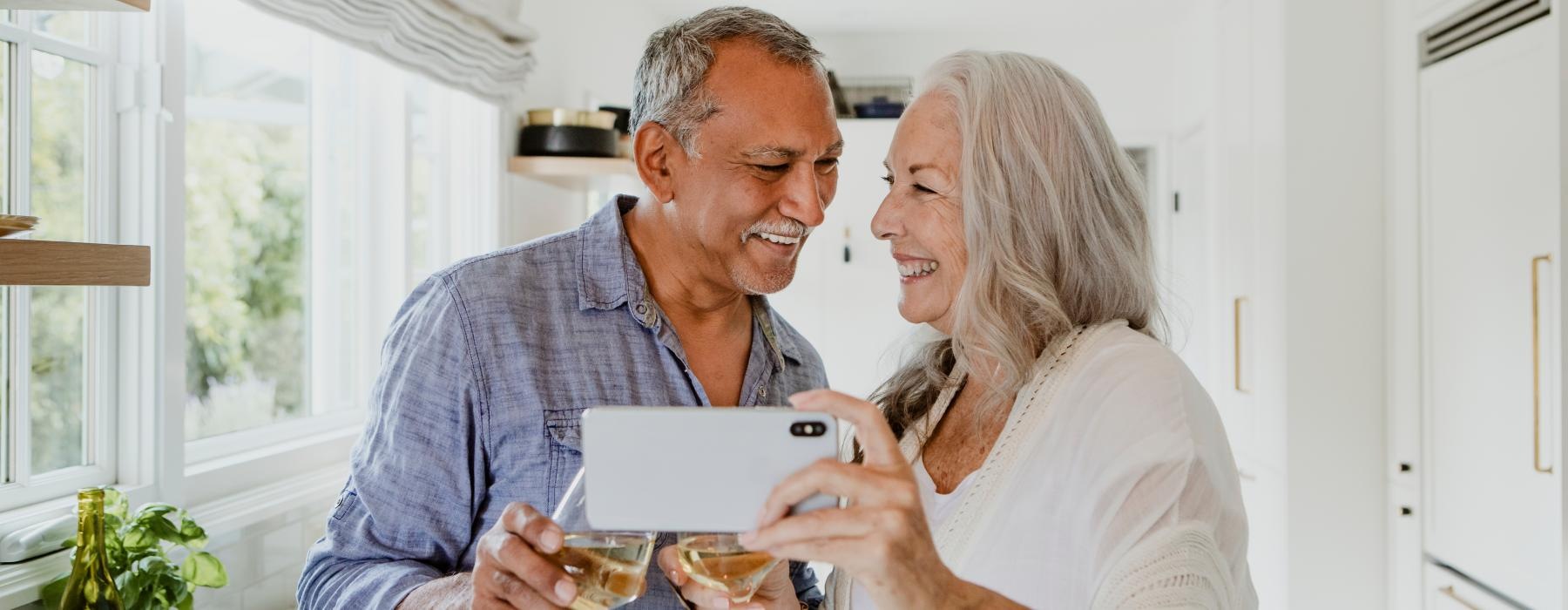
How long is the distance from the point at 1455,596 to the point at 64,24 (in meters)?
3.23

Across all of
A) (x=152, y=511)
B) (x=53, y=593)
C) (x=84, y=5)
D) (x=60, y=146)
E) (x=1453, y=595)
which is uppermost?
(x=84, y=5)

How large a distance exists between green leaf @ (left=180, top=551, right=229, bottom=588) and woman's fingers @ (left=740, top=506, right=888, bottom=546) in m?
1.22

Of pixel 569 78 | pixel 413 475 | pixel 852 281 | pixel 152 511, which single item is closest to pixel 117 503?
pixel 152 511

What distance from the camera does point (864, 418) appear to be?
87 centimetres

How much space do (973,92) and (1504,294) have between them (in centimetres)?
188

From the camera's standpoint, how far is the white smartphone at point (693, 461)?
2.95 feet

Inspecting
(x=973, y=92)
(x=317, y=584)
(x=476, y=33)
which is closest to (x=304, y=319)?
(x=476, y=33)

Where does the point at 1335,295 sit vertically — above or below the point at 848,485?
above

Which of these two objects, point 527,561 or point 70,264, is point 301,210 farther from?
point 527,561

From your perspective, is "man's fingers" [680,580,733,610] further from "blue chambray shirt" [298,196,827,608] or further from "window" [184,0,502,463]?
"window" [184,0,502,463]

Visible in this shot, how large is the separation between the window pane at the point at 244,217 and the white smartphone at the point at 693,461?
1.51 metres

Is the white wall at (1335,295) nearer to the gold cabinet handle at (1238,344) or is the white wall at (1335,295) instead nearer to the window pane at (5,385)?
the gold cabinet handle at (1238,344)

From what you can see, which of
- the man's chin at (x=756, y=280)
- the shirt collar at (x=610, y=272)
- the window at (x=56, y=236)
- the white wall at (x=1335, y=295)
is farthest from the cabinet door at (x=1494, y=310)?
the window at (x=56, y=236)

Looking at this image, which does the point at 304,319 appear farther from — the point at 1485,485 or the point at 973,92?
the point at 1485,485
